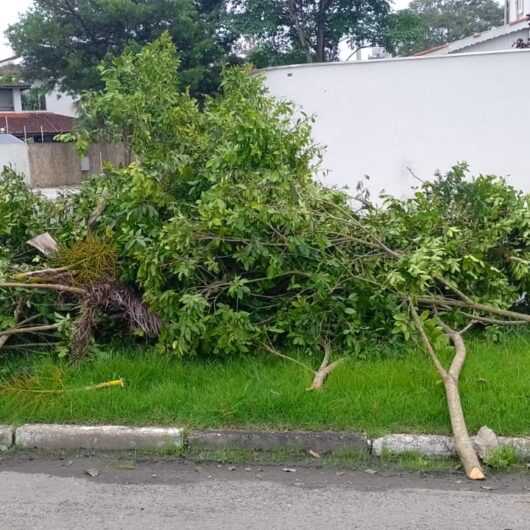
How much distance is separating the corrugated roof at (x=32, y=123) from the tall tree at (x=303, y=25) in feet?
52.8

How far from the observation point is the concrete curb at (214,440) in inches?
183

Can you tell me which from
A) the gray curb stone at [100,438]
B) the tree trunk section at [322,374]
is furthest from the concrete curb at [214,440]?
the tree trunk section at [322,374]

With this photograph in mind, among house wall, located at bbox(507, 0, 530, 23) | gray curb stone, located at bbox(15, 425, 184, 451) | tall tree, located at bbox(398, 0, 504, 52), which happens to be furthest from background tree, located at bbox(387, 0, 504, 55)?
gray curb stone, located at bbox(15, 425, 184, 451)

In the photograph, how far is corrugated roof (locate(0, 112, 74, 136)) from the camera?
42.6m

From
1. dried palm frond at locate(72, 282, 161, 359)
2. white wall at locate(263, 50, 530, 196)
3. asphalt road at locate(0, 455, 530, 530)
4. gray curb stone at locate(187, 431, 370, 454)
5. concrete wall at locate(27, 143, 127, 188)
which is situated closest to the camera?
asphalt road at locate(0, 455, 530, 530)

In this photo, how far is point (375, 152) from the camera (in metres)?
11.7

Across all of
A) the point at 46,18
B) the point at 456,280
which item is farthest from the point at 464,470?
the point at 46,18

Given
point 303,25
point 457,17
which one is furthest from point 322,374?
point 457,17

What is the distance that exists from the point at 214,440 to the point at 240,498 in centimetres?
74

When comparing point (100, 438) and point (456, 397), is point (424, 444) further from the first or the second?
point (100, 438)

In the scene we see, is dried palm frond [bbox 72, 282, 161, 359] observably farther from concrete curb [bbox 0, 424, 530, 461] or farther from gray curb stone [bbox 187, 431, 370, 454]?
gray curb stone [bbox 187, 431, 370, 454]

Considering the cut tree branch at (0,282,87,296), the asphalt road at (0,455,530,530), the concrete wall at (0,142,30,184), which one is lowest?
the asphalt road at (0,455,530,530)

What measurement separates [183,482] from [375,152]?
8.23 m

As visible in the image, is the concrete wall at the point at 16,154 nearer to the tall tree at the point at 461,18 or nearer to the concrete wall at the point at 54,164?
the concrete wall at the point at 54,164
